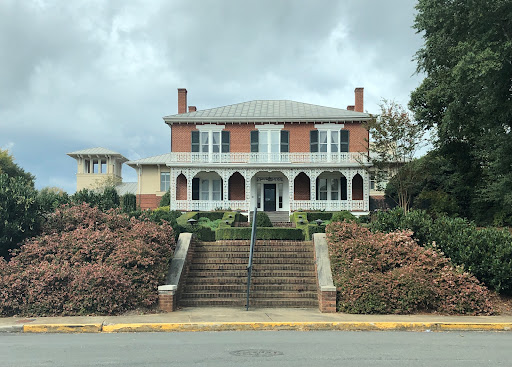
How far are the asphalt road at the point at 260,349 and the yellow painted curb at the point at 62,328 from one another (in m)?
0.27

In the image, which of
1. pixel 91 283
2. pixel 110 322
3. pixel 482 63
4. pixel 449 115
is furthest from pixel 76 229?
pixel 449 115

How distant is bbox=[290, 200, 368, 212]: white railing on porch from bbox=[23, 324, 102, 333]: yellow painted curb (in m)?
23.0

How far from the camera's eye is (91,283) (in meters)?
11.9

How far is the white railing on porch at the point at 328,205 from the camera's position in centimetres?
3222

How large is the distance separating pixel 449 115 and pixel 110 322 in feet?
59.7

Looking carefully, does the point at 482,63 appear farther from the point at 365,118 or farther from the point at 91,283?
the point at 91,283

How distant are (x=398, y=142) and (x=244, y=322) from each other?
67.8 ft

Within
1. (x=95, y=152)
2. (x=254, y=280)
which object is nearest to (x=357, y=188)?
(x=254, y=280)

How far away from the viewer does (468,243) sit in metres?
14.0

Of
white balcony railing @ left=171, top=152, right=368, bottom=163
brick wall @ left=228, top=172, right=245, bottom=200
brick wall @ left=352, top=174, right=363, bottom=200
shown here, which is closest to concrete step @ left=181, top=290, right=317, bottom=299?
white balcony railing @ left=171, top=152, right=368, bottom=163

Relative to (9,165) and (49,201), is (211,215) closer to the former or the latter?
(49,201)

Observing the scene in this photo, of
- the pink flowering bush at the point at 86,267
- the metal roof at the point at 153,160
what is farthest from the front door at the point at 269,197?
the pink flowering bush at the point at 86,267

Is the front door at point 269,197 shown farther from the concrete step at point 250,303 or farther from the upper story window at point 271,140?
the concrete step at point 250,303

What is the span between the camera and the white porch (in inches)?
1282
